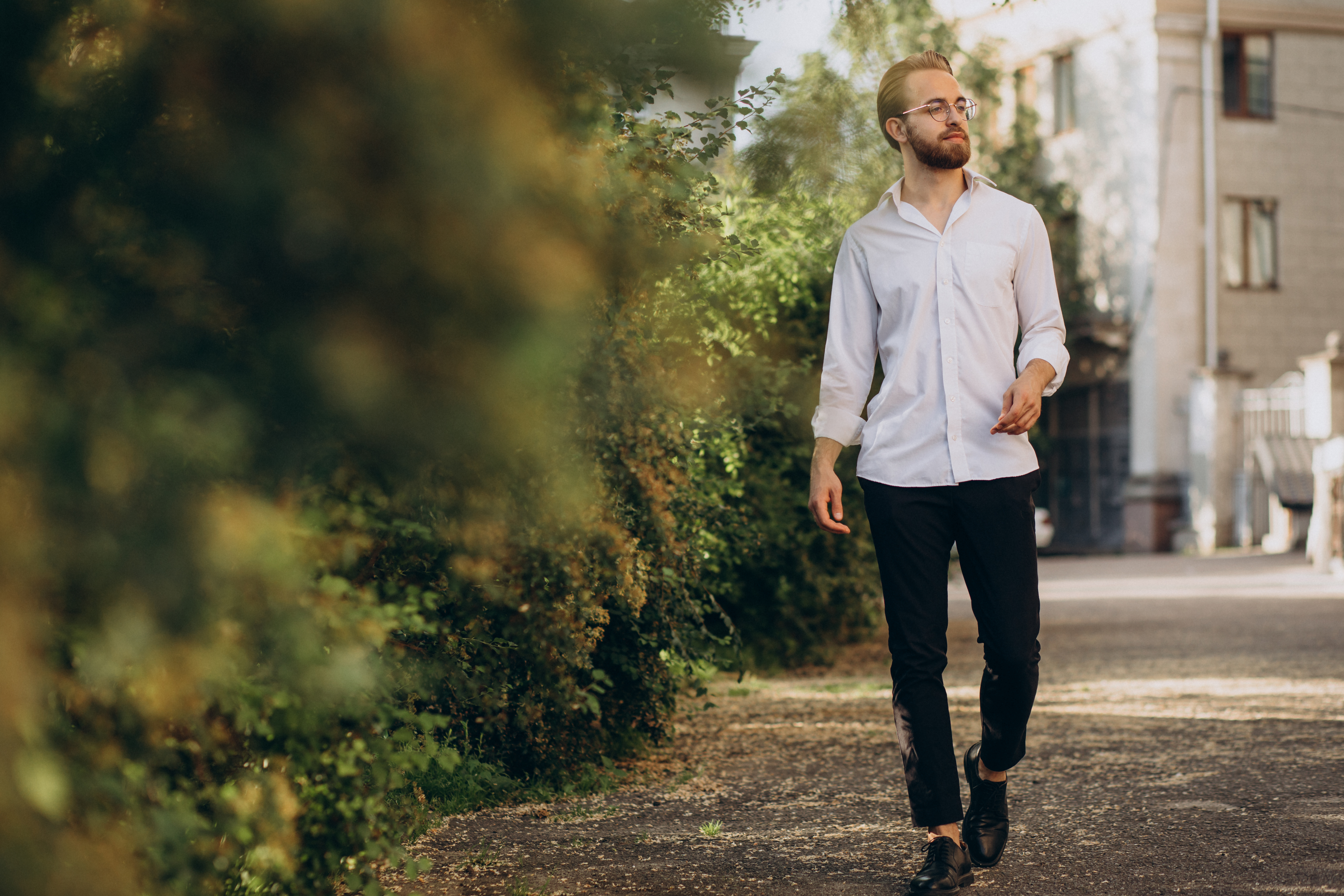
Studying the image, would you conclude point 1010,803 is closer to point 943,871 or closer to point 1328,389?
point 943,871

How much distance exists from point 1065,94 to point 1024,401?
2476 centimetres

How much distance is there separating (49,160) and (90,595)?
39 cm

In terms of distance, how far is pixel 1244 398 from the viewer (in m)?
22.6

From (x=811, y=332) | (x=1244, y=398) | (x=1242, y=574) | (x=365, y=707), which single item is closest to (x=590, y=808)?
(x=365, y=707)

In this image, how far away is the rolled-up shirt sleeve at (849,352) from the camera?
3.56 m

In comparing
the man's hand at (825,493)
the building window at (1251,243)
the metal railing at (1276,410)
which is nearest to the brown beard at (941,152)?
the man's hand at (825,493)

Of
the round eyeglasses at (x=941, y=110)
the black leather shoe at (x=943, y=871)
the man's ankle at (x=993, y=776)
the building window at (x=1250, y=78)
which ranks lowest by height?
the black leather shoe at (x=943, y=871)

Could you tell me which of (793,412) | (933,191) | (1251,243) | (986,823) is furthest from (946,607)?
(1251,243)

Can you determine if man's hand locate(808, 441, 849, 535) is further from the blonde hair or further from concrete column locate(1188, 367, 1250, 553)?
concrete column locate(1188, 367, 1250, 553)

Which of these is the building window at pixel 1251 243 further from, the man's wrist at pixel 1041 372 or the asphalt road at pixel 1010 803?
the man's wrist at pixel 1041 372

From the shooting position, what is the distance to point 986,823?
3447 millimetres

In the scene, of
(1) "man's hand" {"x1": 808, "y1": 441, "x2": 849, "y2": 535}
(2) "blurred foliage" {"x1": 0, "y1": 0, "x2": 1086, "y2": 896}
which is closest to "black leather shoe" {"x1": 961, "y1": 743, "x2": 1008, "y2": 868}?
(1) "man's hand" {"x1": 808, "y1": 441, "x2": 849, "y2": 535}

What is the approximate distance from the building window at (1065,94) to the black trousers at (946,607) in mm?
24223

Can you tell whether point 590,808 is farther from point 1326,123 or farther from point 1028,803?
point 1326,123
